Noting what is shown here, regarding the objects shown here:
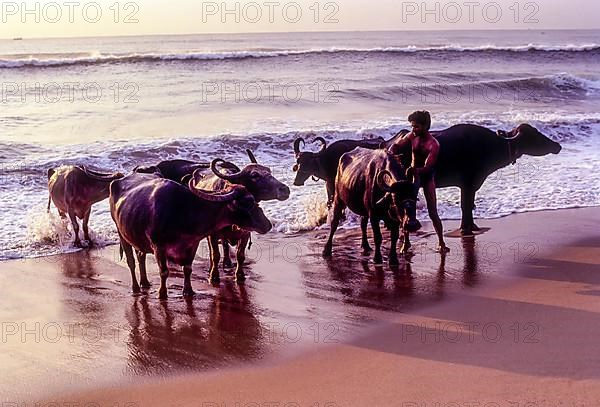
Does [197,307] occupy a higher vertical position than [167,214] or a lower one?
lower

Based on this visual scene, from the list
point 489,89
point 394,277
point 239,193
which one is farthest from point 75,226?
point 489,89

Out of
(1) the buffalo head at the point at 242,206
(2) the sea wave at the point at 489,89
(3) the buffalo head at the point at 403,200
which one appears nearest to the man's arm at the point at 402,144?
(3) the buffalo head at the point at 403,200

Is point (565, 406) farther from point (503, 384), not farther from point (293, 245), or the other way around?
point (293, 245)

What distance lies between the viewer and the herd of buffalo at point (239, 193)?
7.78 m

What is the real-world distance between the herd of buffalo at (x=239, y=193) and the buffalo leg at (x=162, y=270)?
10mm

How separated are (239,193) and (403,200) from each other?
1.90m

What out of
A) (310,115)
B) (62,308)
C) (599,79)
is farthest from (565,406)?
(599,79)

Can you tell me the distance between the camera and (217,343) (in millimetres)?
6848

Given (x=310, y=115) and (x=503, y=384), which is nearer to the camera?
(x=503, y=384)

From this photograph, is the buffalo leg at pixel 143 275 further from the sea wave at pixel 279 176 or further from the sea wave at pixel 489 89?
the sea wave at pixel 489 89

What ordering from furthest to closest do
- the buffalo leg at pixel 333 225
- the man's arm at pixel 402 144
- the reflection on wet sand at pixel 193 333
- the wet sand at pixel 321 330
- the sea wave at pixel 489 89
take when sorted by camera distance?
the sea wave at pixel 489 89 → the buffalo leg at pixel 333 225 → the man's arm at pixel 402 144 → the reflection on wet sand at pixel 193 333 → the wet sand at pixel 321 330

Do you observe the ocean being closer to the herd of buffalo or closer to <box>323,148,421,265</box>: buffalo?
the herd of buffalo

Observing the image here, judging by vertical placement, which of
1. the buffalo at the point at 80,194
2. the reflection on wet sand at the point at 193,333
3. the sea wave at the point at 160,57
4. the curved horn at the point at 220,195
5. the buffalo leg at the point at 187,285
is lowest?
the reflection on wet sand at the point at 193,333

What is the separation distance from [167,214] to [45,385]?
2209 mm
